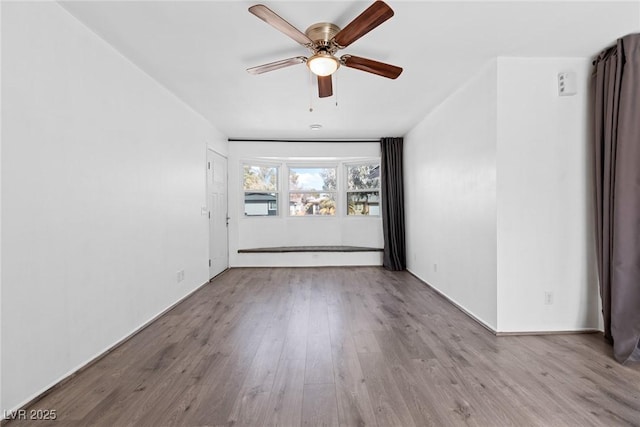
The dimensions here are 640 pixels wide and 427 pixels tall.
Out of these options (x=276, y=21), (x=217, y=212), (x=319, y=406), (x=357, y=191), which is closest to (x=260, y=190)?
(x=217, y=212)

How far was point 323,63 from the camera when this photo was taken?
2.19 m

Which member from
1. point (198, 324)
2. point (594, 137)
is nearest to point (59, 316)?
point (198, 324)

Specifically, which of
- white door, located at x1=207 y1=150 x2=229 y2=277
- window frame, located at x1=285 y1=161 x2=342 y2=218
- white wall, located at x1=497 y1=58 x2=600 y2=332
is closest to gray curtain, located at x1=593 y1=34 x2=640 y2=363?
white wall, located at x1=497 y1=58 x2=600 y2=332

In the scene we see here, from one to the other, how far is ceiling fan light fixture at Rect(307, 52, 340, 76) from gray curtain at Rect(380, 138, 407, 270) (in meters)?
3.54

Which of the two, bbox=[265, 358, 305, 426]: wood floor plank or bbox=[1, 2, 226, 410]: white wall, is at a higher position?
bbox=[1, 2, 226, 410]: white wall

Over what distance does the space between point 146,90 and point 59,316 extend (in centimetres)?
210

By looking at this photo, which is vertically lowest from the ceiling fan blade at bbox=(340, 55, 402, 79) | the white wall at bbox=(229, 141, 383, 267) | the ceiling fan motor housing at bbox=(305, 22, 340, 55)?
the white wall at bbox=(229, 141, 383, 267)

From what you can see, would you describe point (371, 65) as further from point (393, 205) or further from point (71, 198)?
point (393, 205)

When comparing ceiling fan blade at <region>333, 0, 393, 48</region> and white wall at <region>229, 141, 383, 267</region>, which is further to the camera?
white wall at <region>229, 141, 383, 267</region>

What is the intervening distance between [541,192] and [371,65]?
1867 millimetres

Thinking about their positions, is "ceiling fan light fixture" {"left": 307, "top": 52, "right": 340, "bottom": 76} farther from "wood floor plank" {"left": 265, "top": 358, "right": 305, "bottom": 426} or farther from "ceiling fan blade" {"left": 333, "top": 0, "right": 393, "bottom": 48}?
"wood floor plank" {"left": 265, "top": 358, "right": 305, "bottom": 426}

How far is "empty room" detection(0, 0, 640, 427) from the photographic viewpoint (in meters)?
1.73

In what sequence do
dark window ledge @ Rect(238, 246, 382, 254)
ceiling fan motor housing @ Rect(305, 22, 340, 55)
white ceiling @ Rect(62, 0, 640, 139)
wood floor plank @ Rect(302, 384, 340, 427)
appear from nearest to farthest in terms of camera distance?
wood floor plank @ Rect(302, 384, 340, 427) → white ceiling @ Rect(62, 0, 640, 139) → ceiling fan motor housing @ Rect(305, 22, 340, 55) → dark window ledge @ Rect(238, 246, 382, 254)

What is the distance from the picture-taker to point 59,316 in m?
1.93
